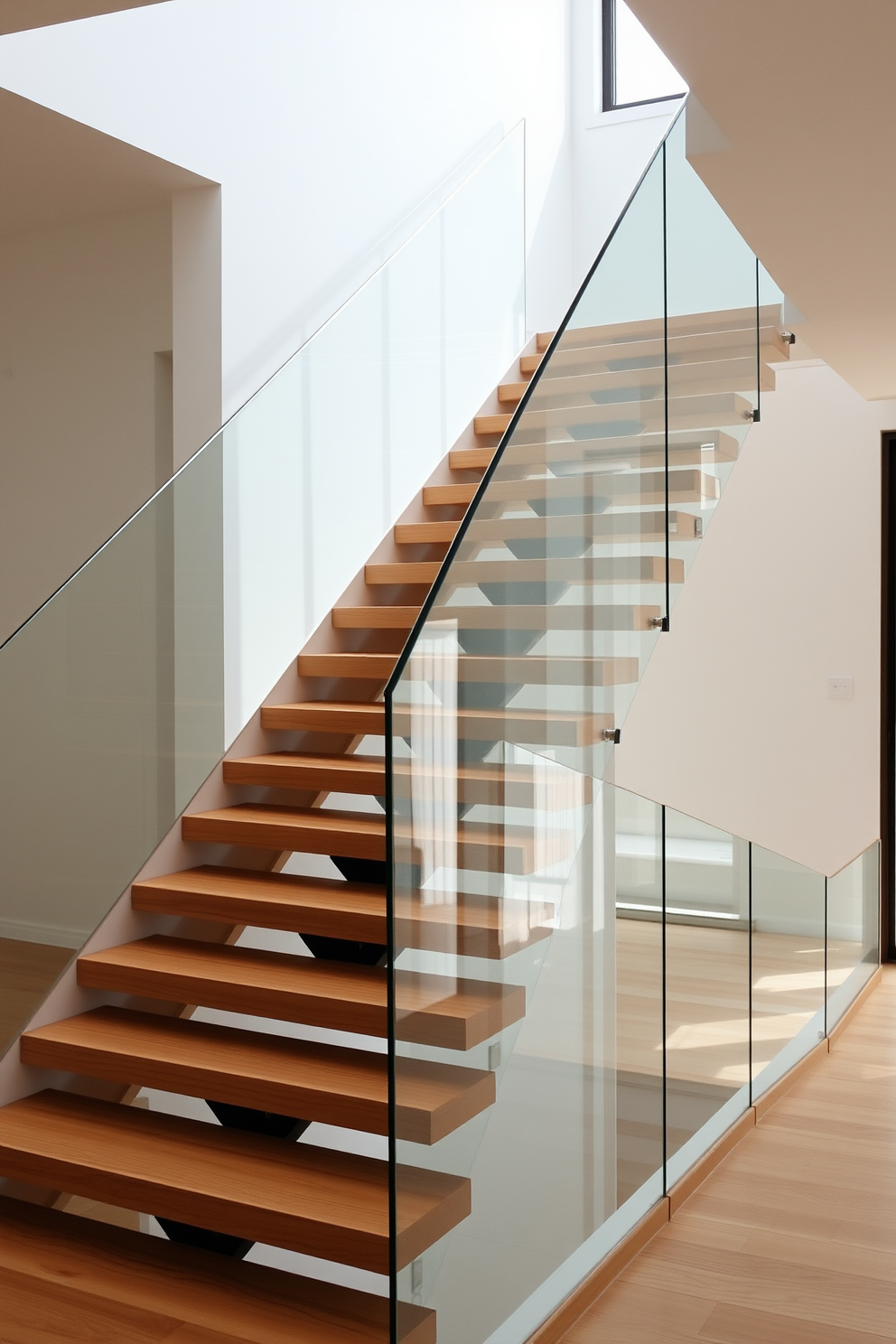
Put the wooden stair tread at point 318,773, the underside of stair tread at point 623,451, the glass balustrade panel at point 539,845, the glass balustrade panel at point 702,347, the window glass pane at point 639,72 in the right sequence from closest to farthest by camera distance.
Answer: the glass balustrade panel at point 539,845, the underside of stair tread at point 623,451, the wooden stair tread at point 318,773, the glass balustrade panel at point 702,347, the window glass pane at point 639,72

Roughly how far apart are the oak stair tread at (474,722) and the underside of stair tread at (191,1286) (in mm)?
1128

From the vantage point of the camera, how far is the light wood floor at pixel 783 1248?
2893mm

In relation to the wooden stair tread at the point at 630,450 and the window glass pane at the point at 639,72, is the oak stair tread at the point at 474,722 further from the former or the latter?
the window glass pane at the point at 639,72

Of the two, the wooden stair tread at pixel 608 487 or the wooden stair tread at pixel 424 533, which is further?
the wooden stair tread at pixel 424 533

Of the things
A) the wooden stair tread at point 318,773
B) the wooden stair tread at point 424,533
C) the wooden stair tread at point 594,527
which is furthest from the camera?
the wooden stair tread at point 424,533

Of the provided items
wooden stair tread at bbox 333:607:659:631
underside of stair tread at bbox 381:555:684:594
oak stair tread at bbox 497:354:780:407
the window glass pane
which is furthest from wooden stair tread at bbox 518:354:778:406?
the window glass pane

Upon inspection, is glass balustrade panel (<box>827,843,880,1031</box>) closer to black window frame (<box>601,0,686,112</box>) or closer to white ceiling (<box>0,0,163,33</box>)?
white ceiling (<box>0,0,163,33</box>)

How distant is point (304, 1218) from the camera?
2.64 m

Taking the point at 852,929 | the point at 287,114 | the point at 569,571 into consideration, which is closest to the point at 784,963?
the point at 852,929

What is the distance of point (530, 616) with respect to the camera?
9.85ft

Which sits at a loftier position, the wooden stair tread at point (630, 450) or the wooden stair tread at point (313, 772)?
the wooden stair tread at point (630, 450)

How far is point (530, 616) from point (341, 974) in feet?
3.81

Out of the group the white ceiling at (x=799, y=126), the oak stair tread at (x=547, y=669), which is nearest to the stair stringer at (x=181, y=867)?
the oak stair tread at (x=547, y=669)

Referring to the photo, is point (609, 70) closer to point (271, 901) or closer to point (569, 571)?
point (569, 571)
